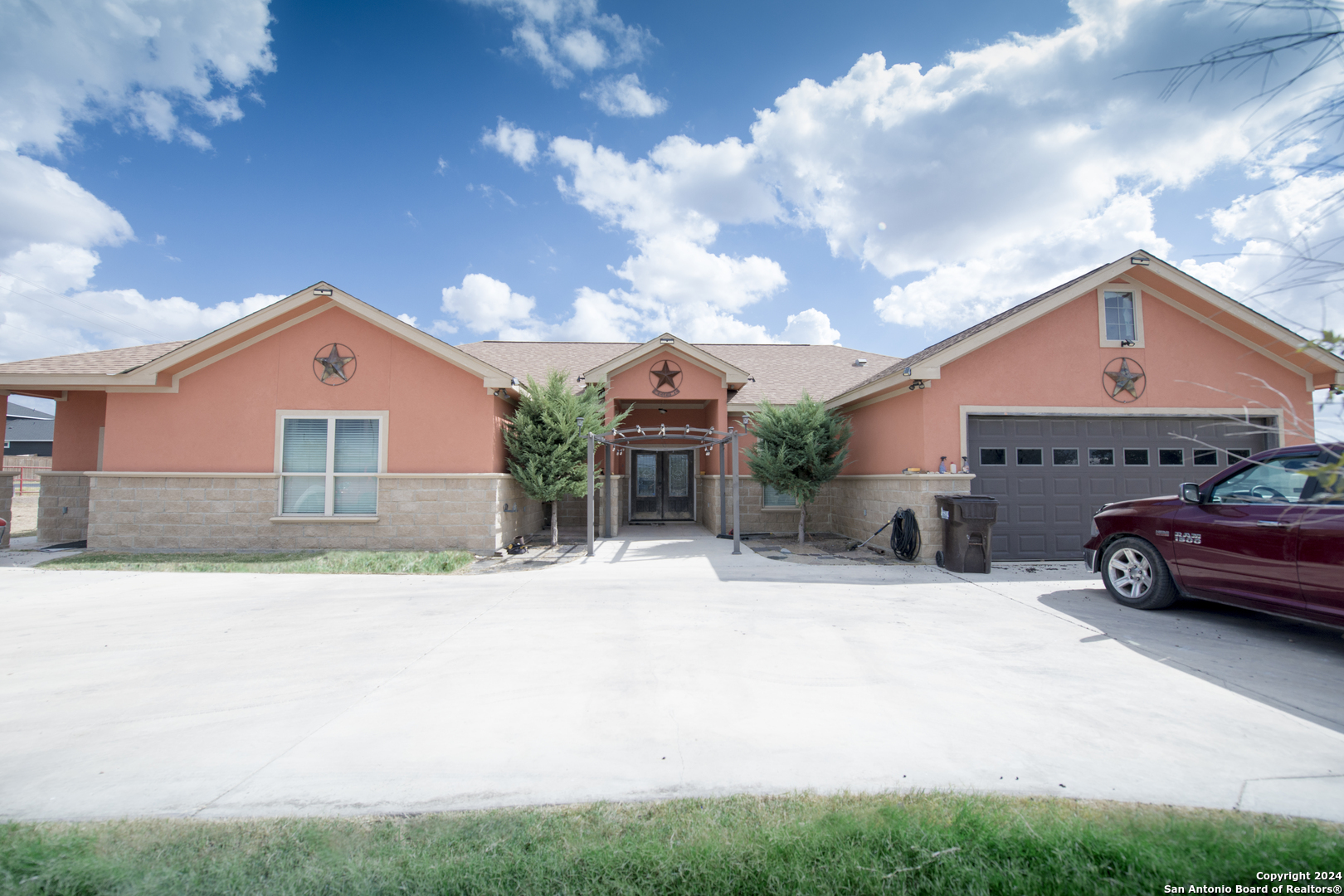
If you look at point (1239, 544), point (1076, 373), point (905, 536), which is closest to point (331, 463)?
point (905, 536)

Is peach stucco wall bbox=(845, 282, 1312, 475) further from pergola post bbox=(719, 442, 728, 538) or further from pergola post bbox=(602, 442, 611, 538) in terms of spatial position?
pergola post bbox=(602, 442, 611, 538)

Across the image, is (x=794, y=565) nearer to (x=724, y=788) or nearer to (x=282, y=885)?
(x=724, y=788)

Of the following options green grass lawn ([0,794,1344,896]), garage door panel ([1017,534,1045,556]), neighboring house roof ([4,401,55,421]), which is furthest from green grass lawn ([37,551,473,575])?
neighboring house roof ([4,401,55,421])

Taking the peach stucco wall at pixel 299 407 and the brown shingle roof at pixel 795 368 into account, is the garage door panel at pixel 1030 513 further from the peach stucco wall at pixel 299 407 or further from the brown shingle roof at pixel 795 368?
the peach stucco wall at pixel 299 407

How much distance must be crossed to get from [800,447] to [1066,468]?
4.79m

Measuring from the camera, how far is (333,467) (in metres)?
11.2

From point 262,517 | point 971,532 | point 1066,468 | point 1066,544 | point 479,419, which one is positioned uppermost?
point 479,419

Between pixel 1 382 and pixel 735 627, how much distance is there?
15.3 meters

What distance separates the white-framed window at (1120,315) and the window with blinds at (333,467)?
13874mm

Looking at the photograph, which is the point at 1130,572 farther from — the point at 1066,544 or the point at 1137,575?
the point at 1066,544

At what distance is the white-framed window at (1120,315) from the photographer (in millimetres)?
10625

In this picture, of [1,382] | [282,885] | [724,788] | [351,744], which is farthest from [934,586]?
[1,382]

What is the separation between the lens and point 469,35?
432 inches

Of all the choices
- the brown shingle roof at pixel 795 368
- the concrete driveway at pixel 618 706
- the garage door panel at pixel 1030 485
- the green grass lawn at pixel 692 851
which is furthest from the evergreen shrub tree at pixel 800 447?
the green grass lawn at pixel 692 851
